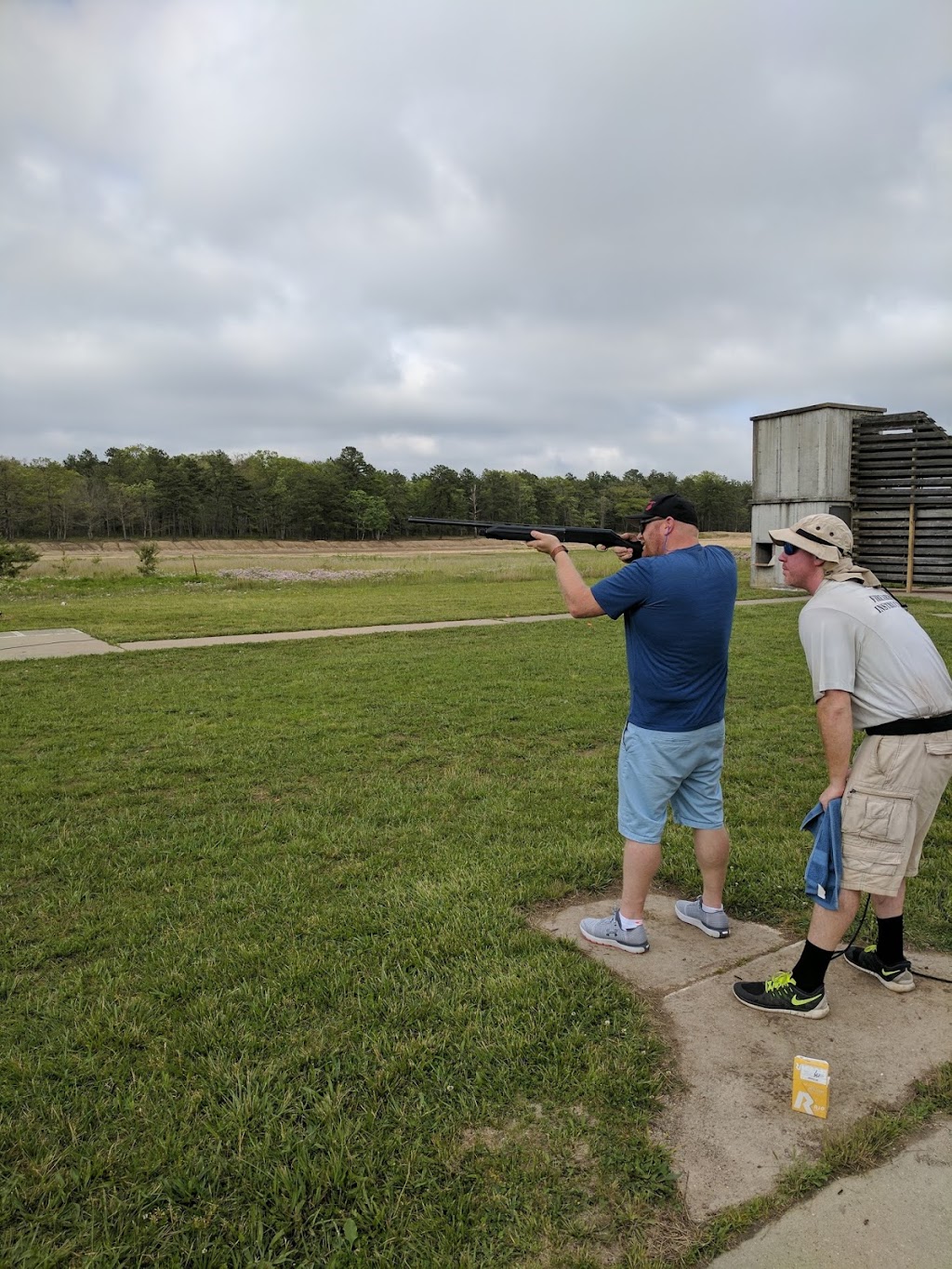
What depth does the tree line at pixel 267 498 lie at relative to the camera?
280ft

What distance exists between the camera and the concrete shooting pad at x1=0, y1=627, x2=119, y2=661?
35.7ft

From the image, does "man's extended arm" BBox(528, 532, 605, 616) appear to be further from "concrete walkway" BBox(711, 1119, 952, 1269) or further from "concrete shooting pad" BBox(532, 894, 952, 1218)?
"concrete walkway" BBox(711, 1119, 952, 1269)

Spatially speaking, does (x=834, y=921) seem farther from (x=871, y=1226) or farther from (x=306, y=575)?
(x=306, y=575)

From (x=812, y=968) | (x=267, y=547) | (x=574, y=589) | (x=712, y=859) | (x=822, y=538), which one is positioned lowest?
(x=812, y=968)

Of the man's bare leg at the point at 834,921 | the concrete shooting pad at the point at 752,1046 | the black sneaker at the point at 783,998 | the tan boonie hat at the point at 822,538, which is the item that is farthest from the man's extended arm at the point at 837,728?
the concrete shooting pad at the point at 752,1046

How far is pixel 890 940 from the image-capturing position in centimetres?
294

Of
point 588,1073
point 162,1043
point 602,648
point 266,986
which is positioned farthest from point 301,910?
point 602,648

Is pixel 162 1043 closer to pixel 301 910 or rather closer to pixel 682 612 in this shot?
pixel 301 910

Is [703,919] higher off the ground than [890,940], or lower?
lower

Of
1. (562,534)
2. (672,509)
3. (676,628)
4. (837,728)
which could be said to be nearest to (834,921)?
(837,728)

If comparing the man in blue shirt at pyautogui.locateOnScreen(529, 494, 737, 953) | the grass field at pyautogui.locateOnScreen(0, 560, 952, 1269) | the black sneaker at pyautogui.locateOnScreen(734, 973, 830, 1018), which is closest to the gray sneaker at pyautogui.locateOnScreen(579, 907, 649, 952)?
the man in blue shirt at pyautogui.locateOnScreen(529, 494, 737, 953)

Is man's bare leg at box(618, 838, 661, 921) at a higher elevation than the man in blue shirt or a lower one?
lower

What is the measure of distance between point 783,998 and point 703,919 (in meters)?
0.61

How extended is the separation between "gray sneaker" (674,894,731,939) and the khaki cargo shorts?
79 cm
